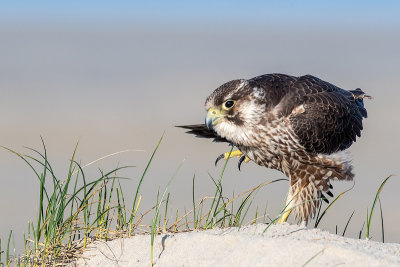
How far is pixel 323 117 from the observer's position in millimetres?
6320

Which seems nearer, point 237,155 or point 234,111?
point 234,111

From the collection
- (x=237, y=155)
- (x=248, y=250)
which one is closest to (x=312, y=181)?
(x=237, y=155)

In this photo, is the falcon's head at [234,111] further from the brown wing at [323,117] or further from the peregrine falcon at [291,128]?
the brown wing at [323,117]

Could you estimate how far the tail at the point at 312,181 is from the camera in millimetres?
6133

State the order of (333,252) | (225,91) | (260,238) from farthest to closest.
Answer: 1. (225,91)
2. (260,238)
3. (333,252)

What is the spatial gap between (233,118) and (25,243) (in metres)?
2.31

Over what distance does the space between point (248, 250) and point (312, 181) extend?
8.23 ft

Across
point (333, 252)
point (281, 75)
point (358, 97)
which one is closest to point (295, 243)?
point (333, 252)

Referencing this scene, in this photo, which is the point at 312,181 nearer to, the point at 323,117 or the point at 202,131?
the point at 323,117

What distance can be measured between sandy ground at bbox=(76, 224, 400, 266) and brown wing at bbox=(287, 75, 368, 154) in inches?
65.6

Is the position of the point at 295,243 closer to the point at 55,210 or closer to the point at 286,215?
the point at 55,210

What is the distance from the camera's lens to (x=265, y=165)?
6.23 meters

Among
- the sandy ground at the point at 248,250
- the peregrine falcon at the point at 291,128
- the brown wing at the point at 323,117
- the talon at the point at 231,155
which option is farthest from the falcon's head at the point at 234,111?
the sandy ground at the point at 248,250

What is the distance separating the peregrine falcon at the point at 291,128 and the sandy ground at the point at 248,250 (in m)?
1.48
